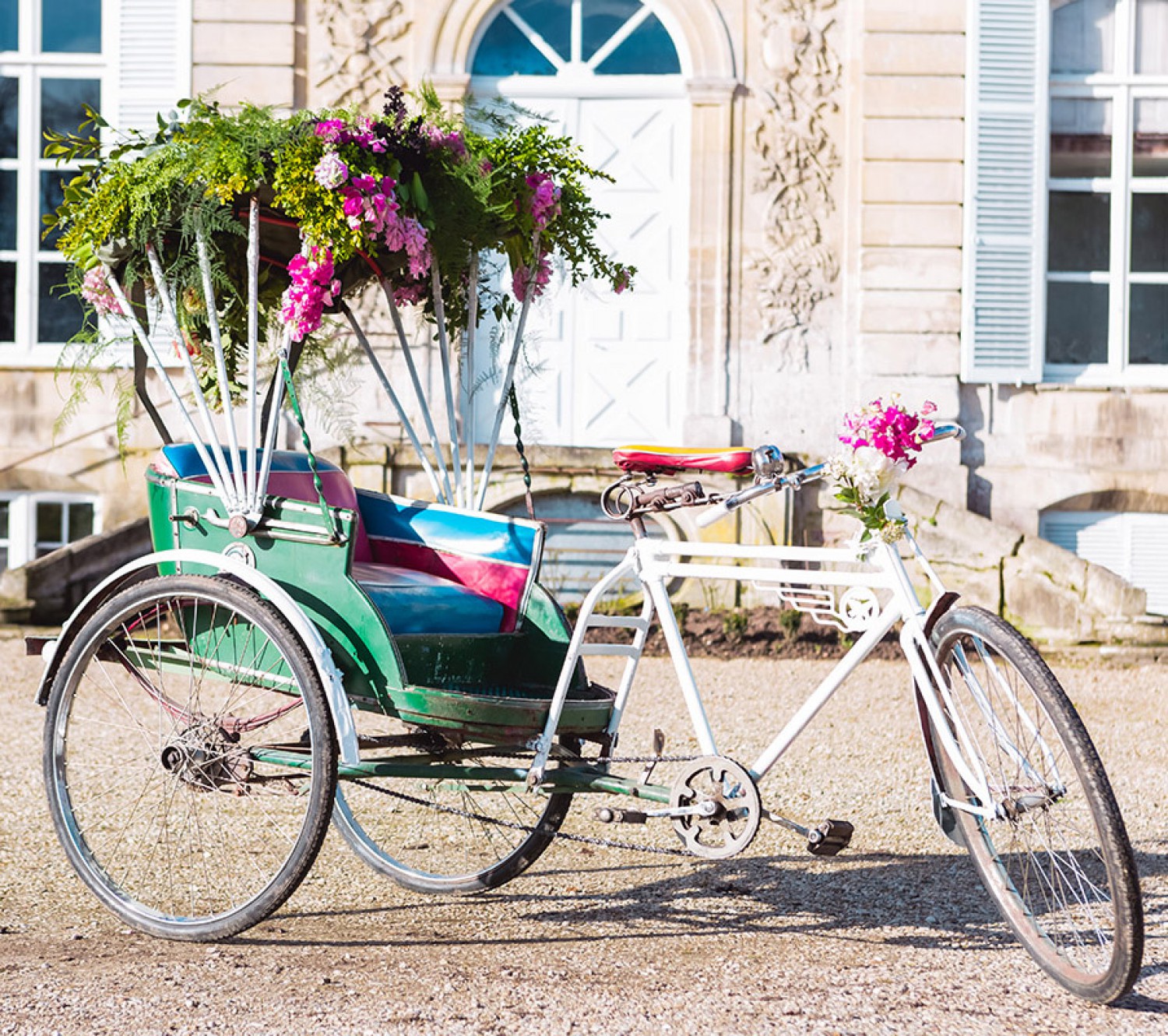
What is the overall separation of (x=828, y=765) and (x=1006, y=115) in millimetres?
5570

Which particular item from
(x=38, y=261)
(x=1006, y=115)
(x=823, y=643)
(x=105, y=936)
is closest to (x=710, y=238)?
(x=1006, y=115)

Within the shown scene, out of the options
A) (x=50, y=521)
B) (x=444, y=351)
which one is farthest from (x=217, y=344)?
(x=50, y=521)

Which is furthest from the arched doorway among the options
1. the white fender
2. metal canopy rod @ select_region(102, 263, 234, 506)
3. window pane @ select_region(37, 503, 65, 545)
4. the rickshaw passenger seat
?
the white fender

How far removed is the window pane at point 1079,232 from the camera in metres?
10.3

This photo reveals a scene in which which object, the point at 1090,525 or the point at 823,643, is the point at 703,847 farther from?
the point at 1090,525

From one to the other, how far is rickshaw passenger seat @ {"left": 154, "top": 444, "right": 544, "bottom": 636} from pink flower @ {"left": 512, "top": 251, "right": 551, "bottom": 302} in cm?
64

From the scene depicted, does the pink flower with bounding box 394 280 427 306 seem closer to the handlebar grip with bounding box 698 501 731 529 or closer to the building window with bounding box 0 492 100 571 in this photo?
the handlebar grip with bounding box 698 501 731 529

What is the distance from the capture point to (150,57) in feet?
32.4

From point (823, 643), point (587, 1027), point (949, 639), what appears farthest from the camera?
point (823, 643)

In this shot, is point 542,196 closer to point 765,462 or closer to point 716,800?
point 765,462

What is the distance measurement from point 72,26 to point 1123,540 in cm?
740

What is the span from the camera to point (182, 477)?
3920 millimetres

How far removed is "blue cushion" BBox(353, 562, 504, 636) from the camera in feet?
11.8

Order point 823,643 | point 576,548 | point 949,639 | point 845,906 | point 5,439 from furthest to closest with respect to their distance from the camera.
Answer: point 5,439, point 576,548, point 823,643, point 845,906, point 949,639
